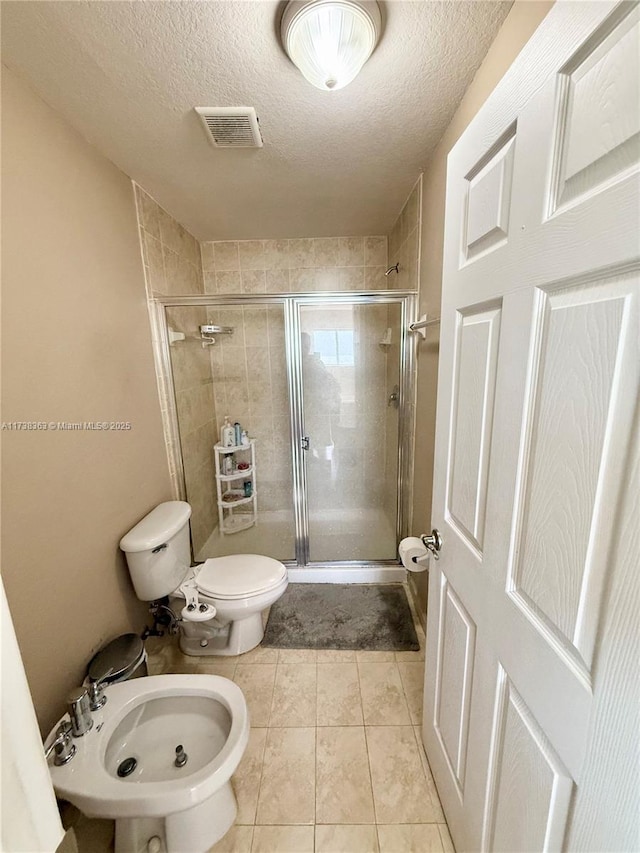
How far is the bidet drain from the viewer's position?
3.36 ft

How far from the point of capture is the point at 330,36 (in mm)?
838

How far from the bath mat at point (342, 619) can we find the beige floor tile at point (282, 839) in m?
0.69

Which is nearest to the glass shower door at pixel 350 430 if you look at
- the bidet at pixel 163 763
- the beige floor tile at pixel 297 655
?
the beige floor tile at pixel 297 655

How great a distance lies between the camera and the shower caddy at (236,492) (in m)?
2.61

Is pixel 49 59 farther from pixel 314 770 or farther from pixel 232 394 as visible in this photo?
pixel 314 770

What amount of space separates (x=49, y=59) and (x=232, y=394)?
1.97 m

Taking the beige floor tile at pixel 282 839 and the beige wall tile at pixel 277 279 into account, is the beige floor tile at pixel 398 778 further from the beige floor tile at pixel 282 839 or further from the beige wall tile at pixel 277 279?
the beige wall tile at pixel 277 279

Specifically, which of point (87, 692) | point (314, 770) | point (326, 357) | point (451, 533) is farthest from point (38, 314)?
point (314, 770)

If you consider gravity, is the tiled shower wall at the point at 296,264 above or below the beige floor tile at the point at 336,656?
above

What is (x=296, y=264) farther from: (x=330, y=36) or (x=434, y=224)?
(x=330, y=36)

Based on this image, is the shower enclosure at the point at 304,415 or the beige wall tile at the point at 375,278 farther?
the beige wall tile at the point at 375,278

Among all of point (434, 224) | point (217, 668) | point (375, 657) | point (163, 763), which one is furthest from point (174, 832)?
point (434, 224)

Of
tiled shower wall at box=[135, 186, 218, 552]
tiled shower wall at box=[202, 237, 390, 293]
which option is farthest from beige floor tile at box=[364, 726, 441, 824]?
tiled shower wall at box=[202, 237, 390, 293]

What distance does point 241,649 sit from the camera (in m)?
1.69
